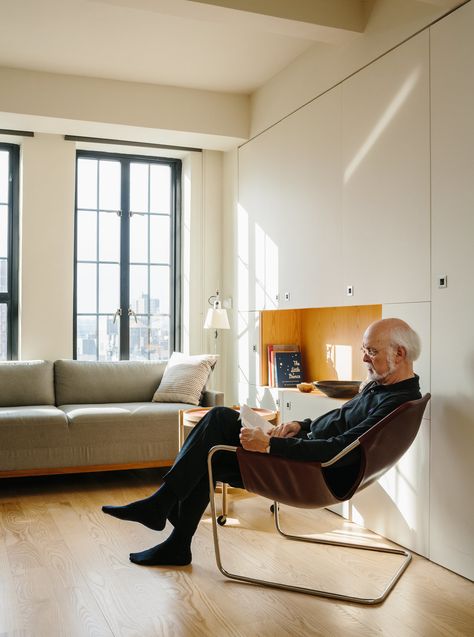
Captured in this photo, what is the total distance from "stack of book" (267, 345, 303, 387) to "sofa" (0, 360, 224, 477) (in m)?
0.42

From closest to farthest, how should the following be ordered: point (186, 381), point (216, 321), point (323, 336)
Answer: point (323, 336) → point (186, 381) → point (216, 321)

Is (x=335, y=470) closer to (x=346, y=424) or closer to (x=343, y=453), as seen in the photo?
(x=343, y=453)

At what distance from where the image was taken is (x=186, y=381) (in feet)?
16.5

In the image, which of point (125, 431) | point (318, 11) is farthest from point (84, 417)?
point (318, 11)

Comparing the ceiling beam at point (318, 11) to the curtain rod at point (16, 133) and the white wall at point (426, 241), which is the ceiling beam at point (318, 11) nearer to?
the white wall at point (426, 241)

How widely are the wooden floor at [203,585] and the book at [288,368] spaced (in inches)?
45.0

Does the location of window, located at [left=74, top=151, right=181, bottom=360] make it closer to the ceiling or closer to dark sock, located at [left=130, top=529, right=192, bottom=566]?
the ceiling

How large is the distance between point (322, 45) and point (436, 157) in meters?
1.46

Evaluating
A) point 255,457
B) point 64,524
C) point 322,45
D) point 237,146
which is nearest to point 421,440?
point 255,457

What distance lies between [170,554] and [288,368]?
2.10m

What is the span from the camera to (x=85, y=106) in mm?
4965

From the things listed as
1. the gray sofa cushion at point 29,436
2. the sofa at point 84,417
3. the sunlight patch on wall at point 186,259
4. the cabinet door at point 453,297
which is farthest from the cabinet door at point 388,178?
the sunlight patch on wall at point 186,259

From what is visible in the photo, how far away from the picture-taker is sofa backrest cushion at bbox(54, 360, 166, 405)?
513 centimetres

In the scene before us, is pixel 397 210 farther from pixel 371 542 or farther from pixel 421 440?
pixel 371 542
